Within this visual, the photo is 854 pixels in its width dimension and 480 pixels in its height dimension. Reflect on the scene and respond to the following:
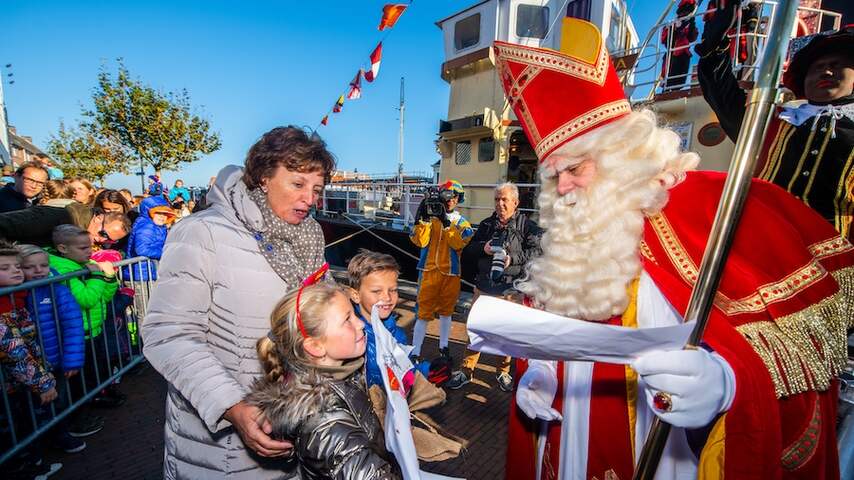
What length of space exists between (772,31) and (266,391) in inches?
71.2

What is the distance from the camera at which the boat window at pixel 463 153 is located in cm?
1062

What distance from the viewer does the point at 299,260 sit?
180 centimetres

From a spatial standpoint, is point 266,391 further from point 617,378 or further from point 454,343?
point 454,343

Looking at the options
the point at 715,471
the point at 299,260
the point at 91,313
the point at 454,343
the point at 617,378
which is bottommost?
the point at 454,343

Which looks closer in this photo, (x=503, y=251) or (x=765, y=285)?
(x=765, y=285)

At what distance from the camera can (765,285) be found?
1215 mm

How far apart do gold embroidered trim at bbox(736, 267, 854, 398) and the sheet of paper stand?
479mm

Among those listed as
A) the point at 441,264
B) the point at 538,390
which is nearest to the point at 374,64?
the point at 441,264

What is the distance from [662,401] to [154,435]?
12.5 ft

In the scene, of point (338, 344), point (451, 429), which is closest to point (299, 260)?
point (338, 344)

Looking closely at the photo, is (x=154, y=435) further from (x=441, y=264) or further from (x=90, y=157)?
(x=90, y=157)

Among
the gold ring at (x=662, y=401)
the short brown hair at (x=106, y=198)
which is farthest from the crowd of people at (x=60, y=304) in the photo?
the gold ring at (x=662, y=401)

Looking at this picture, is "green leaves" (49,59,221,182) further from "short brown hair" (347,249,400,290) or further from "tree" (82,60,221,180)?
"short brown hair" (347,249,400,290)

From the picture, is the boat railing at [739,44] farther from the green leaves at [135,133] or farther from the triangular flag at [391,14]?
the green leaves at [135,133]
